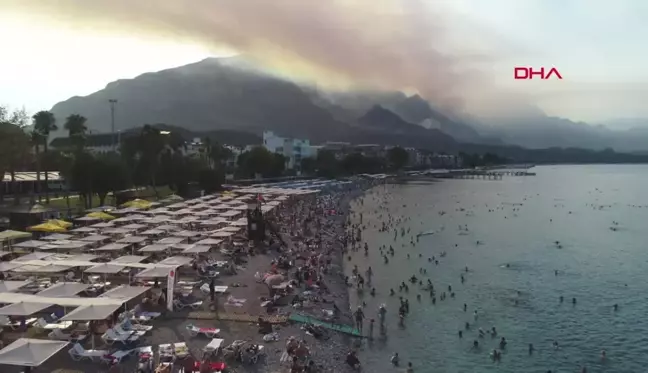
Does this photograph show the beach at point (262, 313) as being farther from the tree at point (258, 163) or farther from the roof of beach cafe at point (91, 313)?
the tree at point (258, 163)

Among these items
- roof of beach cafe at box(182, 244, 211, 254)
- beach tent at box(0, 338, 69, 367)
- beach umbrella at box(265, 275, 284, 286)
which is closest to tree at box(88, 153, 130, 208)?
roof of beach cafe at box(182, 244, 211, 254)

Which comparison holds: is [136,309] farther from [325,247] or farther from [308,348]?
[325,247]

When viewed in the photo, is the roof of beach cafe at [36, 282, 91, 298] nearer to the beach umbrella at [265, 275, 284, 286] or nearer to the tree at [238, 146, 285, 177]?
the beach umbrella at [265, 275, 284, 286]

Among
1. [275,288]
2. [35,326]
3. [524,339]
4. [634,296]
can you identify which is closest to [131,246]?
[275,288]

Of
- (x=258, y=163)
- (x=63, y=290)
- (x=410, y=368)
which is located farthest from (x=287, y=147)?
(x=410, y=368)

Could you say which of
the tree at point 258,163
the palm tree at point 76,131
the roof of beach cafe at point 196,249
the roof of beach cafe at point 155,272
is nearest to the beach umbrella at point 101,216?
the roof of beach cafe at point 196,249

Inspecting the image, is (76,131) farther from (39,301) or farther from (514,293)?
(514,293)
